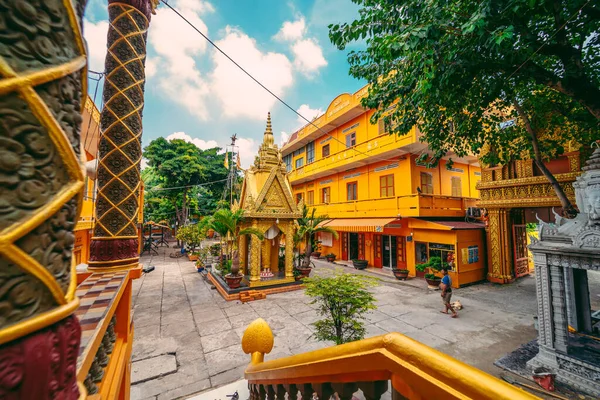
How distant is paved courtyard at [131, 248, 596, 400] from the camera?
510cm

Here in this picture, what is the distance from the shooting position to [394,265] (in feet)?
48.5

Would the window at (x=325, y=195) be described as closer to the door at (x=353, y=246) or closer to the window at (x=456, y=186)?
the door at (x=353, y=246)

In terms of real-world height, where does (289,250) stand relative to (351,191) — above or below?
below

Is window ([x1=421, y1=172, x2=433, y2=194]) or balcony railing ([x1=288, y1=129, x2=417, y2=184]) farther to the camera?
window ([x1=421, y1=172, x2=433, y2=194])

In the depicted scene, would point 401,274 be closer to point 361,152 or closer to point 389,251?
point 389,251

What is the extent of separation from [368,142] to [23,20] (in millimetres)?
15167

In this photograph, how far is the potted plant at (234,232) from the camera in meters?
10.1

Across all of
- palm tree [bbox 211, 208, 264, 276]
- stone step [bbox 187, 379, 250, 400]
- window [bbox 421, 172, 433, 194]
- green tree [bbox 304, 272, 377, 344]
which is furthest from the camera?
window [bbox 421, 172, 433, 194]

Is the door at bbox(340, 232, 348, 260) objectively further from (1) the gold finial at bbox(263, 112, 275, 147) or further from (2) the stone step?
(2) the stone step

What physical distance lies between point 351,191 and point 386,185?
10.9ft

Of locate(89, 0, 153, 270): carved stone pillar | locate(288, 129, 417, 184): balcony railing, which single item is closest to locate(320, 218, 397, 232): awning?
locate(288, 129, 417, 184): balcony railing

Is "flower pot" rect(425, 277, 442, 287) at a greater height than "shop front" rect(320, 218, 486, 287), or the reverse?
"shop front" rect(320, 218, 486, 287)

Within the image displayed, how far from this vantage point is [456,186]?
15055 mm

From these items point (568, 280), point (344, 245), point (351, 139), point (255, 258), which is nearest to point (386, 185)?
point (351, 139)
